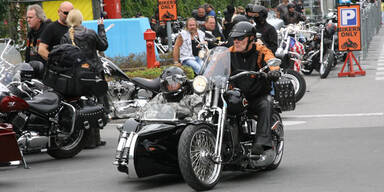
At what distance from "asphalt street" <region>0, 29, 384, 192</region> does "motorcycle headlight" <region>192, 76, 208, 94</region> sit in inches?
38.0

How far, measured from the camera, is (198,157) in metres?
8.18

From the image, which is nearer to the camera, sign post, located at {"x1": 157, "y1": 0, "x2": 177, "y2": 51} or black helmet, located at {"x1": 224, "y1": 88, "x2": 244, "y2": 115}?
black helmet, located at {"x1": 224, "y1": 88, "x2": 244, "y2": 115}

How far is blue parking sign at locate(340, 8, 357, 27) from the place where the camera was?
2253cm

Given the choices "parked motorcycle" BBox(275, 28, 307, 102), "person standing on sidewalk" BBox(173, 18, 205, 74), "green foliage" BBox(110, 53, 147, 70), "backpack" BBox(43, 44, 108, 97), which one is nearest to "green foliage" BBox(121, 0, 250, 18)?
"green foliage" BBox(110, 53, 147, 70)

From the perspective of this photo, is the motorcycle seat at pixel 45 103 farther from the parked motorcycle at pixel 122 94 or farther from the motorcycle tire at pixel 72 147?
the parked motorcycle at pixel 122 94

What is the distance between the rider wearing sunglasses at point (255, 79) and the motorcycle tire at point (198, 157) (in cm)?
60

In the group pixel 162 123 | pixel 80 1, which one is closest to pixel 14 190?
pixel 162 123

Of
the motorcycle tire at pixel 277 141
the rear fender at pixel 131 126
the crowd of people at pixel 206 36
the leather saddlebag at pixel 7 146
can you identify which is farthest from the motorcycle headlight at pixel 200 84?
the crowd of people at pixel 206 36

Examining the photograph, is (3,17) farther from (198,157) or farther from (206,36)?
(198,157)

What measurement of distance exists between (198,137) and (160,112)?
591mm

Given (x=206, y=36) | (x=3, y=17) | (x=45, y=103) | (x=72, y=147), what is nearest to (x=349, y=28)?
(x=206, y=36)

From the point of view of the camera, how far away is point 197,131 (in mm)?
8117

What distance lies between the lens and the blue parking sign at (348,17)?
22.5 meters

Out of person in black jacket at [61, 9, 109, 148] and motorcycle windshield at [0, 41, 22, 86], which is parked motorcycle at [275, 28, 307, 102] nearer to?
person in black jacket at [61, 9, 109, 148]
